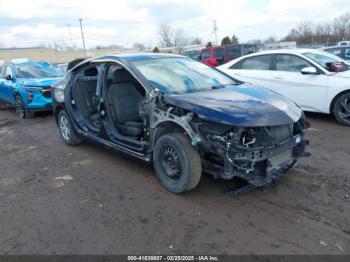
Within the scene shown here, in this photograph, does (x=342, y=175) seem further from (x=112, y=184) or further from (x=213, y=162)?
(x=112, y=184)

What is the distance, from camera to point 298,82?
6422mm

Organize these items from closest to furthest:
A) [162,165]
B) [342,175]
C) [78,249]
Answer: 1. [78,249]
2. [162,165]
3. [342,175]

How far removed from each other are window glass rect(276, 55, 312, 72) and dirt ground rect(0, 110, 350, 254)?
2.42m

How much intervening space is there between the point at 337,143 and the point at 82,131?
4.39m

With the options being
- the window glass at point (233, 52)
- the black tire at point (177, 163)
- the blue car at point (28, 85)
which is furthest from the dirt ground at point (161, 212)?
the window glass at point (233, 52)

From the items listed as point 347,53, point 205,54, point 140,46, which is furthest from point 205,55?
point 140,46

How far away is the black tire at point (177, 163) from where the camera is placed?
3205 millimetres

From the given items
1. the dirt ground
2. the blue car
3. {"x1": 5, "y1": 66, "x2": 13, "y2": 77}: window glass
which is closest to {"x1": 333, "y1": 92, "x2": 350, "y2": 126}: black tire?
the dirt ground

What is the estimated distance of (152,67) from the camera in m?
3.99

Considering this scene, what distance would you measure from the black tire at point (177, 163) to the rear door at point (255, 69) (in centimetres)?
440

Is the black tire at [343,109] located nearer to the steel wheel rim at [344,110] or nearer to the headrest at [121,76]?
the steel wheel rim at [344,110]

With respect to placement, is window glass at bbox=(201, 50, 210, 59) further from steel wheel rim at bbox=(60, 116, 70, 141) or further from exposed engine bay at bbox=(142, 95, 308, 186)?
exposed engine bay at bbox=(142, 95, 308, 186)

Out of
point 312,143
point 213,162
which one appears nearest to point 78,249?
point 213,162

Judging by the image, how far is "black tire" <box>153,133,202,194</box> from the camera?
3205 millimetres
